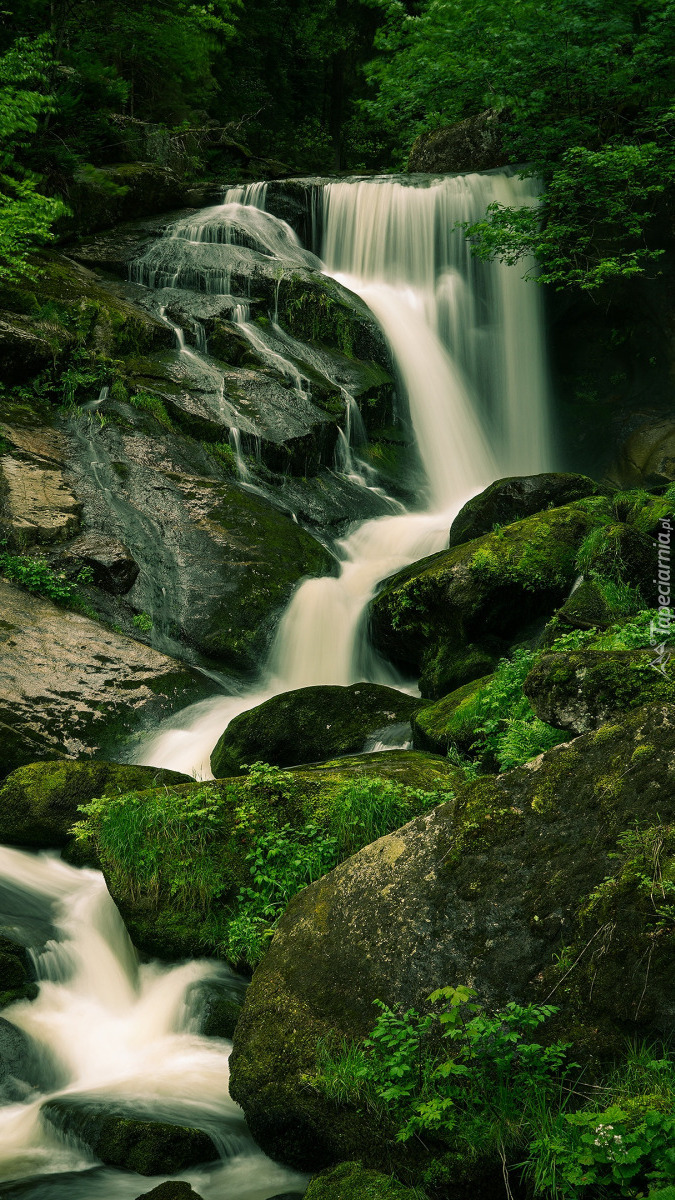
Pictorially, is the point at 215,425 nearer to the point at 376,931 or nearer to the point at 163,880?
the point at 163,880

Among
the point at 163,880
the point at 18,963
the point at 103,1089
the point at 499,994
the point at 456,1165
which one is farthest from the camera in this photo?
the point at 163,880

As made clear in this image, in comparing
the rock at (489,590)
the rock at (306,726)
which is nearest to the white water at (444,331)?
the rock at (489,590)

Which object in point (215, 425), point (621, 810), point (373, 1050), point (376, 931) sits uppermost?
point (215, 425)

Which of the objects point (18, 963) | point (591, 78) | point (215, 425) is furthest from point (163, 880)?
point (591, 78)

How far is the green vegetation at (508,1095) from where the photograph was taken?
271 cm

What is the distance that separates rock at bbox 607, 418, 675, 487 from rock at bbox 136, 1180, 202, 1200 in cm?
1298

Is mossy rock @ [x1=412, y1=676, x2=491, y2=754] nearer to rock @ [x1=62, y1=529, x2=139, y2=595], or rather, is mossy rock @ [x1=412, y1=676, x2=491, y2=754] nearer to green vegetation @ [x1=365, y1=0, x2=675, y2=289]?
rock @ [x1=62, y1=529, x2=139, y2=595]

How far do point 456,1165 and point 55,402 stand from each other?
1116cm

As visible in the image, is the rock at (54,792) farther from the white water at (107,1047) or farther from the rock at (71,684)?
the rock at (71,684)

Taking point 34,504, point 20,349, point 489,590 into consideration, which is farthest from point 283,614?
point 20,349

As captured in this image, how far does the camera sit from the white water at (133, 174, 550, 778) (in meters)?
14.4

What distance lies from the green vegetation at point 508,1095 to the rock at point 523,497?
21.9 ft

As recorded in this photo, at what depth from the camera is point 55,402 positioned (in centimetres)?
1215

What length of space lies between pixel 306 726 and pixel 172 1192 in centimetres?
437
